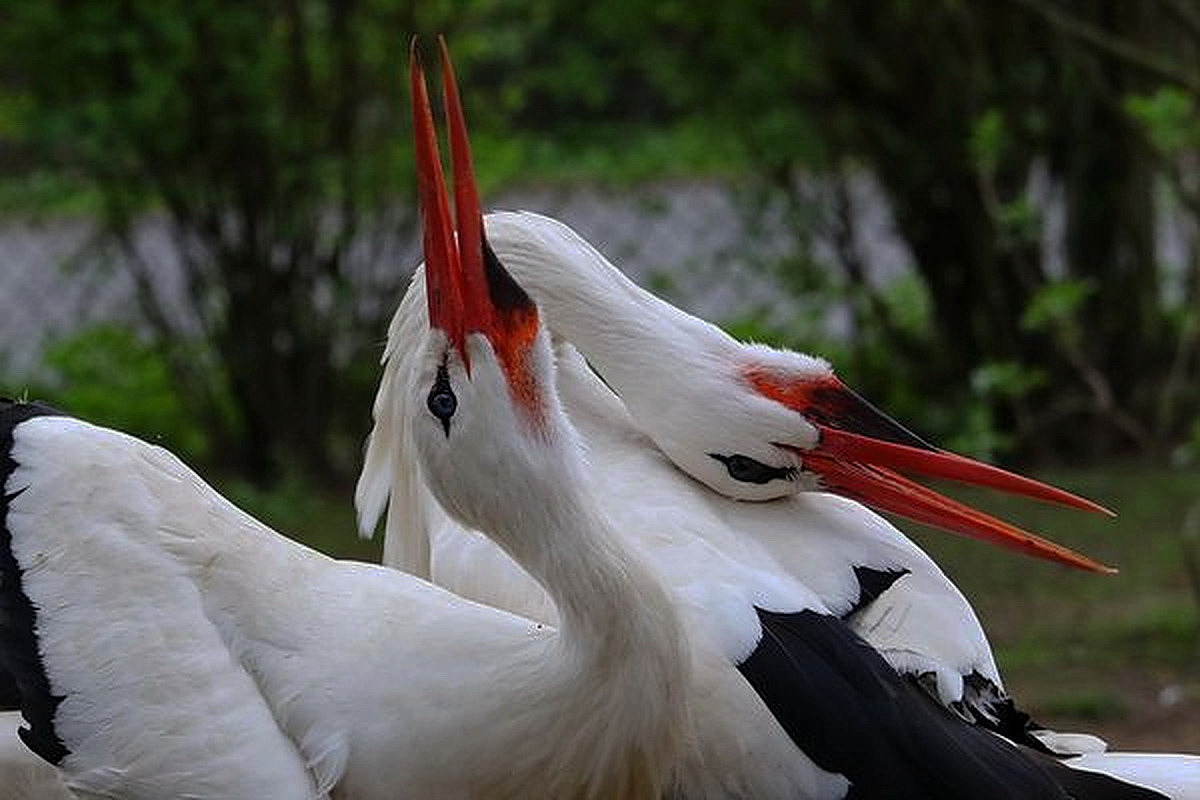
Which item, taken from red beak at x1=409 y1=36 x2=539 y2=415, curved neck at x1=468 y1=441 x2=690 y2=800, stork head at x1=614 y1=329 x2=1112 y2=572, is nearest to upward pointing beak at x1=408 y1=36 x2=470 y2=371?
red beak at x1=409 y1=36 x2=539 y2=415

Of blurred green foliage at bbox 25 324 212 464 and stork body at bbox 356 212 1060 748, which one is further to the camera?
blurred green foliage at bbox 25 324 212 464

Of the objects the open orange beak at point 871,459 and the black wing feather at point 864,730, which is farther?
the open orange beak at point 871,459

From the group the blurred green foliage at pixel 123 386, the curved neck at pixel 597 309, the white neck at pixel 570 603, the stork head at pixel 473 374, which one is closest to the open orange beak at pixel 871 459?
the curved neck at pixel 597 309

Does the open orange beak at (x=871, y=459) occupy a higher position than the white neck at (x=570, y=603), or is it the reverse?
the open orange beak at (x=871, y=459)

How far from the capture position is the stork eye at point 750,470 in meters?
4.87

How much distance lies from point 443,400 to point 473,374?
63 millimetres

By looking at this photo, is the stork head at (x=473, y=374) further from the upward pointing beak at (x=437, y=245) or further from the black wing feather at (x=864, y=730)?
the black wing feather at (x=864, y=730)

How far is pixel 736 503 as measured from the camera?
4.93 meters

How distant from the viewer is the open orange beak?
4.77 metres

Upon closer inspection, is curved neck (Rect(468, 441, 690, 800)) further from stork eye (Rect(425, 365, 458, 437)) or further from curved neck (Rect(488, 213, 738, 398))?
curved neck (Rect(488, 213, 738, 398))

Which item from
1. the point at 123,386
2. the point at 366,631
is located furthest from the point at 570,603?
the point at 123,386

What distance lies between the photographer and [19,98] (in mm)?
9422

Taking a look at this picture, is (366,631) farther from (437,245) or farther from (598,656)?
(437,245)

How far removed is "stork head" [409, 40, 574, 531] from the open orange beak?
103 cm
